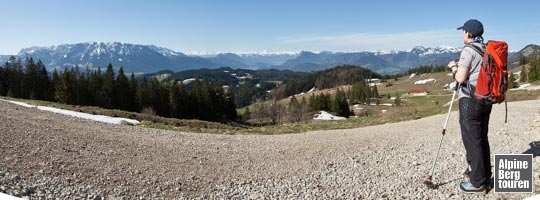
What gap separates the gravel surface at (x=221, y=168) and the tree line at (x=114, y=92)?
6578cm

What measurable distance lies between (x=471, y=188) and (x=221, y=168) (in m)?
6.62

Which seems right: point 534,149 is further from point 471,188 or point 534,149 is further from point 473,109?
point 473,109

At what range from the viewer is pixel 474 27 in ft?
23.8

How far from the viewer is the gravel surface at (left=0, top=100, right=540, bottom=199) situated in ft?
26.0

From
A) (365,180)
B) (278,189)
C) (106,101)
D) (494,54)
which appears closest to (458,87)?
(494,54)

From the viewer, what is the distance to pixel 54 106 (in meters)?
34.4

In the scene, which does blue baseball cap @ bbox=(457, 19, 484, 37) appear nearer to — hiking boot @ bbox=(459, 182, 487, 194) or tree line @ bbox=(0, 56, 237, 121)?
hiking boot @ bbox=(459, 182, 487, 194)

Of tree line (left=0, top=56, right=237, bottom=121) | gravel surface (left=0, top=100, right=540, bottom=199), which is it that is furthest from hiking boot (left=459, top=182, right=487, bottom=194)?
tree line (left=0, top=56, right=237, bottom=121)

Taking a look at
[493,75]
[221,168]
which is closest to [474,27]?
[493,75]

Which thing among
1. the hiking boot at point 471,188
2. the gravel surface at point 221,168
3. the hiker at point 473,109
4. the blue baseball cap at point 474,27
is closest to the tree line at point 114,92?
the gravel surface at point 221,168

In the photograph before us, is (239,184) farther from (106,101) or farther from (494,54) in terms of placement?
(106,101)

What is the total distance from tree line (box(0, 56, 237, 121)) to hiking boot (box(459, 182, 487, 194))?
73231 mm

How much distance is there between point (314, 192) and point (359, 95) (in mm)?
160821

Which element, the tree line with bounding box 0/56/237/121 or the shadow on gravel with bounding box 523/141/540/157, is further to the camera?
the tree line with bounding box 0/56/237/121
